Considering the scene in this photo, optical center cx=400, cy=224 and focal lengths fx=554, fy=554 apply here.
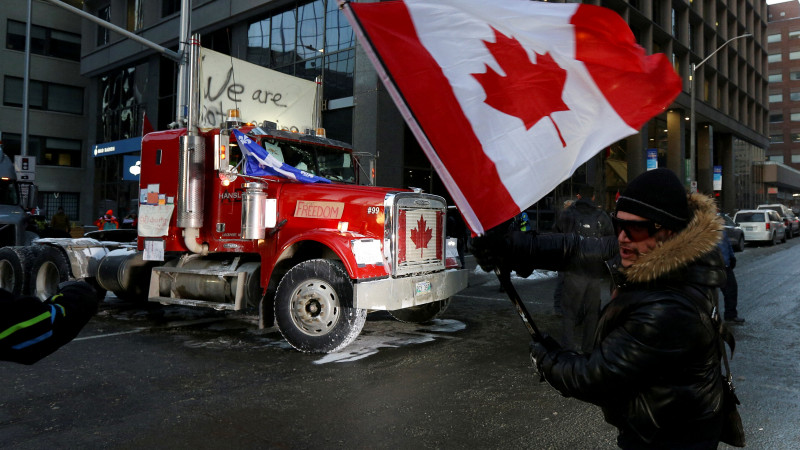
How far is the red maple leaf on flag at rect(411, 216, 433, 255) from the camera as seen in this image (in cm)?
700

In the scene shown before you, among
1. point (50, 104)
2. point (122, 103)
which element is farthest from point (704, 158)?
point (50, 104)

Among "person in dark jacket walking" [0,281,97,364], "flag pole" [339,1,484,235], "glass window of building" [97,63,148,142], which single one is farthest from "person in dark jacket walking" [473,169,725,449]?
"glass window of building" [97,63,148,142]

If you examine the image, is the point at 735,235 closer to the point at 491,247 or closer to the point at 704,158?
the point at 704,158

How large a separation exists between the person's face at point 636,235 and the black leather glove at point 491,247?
0.44 metres

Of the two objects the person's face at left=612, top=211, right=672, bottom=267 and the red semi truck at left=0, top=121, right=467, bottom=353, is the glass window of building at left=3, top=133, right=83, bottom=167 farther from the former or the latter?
the person's face at left=612, top=211, right=672, bottom=267

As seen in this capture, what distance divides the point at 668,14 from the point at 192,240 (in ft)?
114

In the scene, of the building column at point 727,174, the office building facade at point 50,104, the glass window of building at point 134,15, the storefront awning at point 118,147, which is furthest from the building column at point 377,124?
the building column at point 727,174

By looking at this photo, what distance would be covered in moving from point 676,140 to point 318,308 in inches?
1423

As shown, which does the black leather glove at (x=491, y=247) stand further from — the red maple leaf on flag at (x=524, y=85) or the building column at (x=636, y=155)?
the building column at (x=636, y=155)

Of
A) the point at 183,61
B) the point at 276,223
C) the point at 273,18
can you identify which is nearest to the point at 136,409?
the point at 276,223

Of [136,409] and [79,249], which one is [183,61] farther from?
[136,409]

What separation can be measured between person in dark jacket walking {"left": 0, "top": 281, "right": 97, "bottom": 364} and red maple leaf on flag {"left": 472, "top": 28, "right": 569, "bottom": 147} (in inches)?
72.0

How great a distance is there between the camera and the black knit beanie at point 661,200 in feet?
6.15

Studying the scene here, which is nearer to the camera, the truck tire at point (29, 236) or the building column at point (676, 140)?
Result: the truck tire at point (29, 236)
